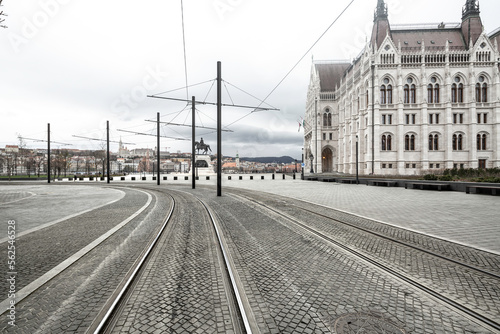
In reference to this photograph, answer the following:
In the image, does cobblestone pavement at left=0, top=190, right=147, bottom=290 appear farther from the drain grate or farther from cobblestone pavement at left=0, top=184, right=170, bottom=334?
the drain grate

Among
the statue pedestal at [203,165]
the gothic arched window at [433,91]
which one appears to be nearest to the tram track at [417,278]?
the gothic arched window at [433,91]

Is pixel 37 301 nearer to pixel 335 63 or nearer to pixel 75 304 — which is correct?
pixel 75 304

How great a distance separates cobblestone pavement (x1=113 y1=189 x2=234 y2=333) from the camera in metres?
2.66

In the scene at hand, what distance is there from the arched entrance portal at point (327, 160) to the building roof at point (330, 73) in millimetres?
17752

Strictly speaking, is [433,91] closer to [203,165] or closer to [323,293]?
[203,165]

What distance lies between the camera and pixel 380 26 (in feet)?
158

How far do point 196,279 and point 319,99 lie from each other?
230 ft

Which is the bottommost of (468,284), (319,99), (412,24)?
(468,284)

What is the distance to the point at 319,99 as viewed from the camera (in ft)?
221

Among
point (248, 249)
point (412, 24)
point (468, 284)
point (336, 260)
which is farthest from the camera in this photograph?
point (412, 24)

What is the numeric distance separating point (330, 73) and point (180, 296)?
80.8 meters

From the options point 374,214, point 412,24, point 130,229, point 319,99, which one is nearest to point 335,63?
point 319,99

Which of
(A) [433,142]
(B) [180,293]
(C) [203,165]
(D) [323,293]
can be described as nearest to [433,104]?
(A) [433,142]

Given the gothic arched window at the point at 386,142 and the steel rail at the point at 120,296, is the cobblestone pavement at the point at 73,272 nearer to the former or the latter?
the steel rail at the point at 120,296
